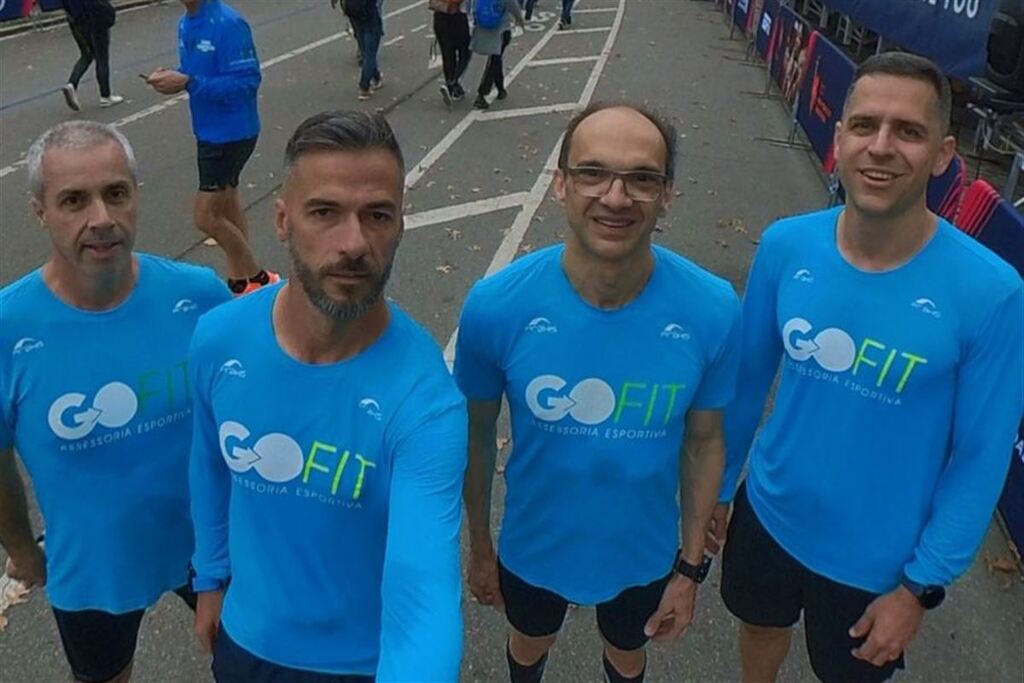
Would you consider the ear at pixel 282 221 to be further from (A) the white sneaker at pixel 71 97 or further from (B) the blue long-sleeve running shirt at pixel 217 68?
(A) the white sneaker at pixel 71 97

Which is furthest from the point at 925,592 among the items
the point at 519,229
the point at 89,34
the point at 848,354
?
the point at 89,34

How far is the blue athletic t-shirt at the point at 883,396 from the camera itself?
2107mm

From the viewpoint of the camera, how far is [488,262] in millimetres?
6805

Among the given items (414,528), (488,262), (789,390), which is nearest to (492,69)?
(488,262)

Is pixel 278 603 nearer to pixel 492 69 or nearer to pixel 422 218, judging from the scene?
pixel 422 218

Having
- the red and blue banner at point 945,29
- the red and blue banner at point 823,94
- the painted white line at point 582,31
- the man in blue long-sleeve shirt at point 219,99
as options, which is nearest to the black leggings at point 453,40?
the red and blue banner at point 823,94

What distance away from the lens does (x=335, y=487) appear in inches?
68.1

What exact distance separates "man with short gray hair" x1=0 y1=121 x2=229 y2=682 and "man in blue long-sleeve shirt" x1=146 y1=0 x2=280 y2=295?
358cm

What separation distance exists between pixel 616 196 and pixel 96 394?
137cm

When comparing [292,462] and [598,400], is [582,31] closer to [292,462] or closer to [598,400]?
[598,400]

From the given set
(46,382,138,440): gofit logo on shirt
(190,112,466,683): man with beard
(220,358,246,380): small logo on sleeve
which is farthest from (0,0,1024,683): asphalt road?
(46,382,138,440): gofit logo on shirt

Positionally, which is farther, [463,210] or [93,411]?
[463,210]

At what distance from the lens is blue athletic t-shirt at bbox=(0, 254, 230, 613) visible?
6.85ft

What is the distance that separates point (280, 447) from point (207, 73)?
15.1 feet
